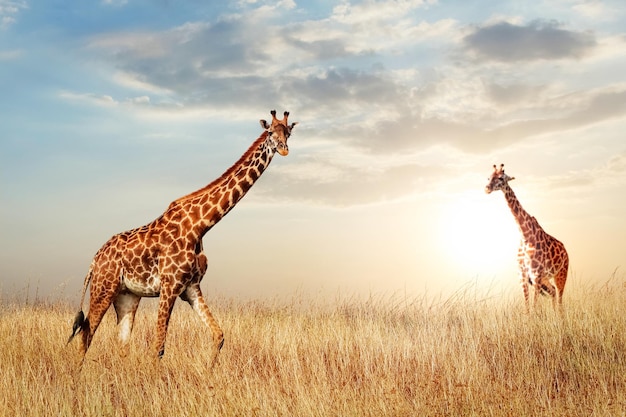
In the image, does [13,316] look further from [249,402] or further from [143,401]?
[249,402]

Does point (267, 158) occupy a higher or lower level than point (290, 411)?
higher

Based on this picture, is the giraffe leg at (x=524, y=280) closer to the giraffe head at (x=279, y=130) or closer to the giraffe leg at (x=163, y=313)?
the giraffe head at (x=279, y=130)

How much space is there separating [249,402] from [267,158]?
3429 mm

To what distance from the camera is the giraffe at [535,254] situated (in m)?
14.1

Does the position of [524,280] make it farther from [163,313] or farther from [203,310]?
[163,313]

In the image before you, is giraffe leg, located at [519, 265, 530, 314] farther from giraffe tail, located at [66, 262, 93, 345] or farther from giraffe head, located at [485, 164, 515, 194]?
giraffe tail, located at [66, 262, 93, 345]

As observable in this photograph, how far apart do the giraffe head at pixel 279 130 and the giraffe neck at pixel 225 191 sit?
13 centimetres

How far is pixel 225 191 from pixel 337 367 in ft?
9.42

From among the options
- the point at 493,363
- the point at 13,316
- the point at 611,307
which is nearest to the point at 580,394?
the point at 493,363

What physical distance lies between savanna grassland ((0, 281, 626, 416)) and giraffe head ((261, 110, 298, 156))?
2.80 metres

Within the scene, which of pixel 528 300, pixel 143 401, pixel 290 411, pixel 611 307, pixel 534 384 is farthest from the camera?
pixel 528 300

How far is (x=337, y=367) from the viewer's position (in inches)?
396

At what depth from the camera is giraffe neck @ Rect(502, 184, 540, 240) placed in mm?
14680

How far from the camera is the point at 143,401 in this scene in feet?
26.9
